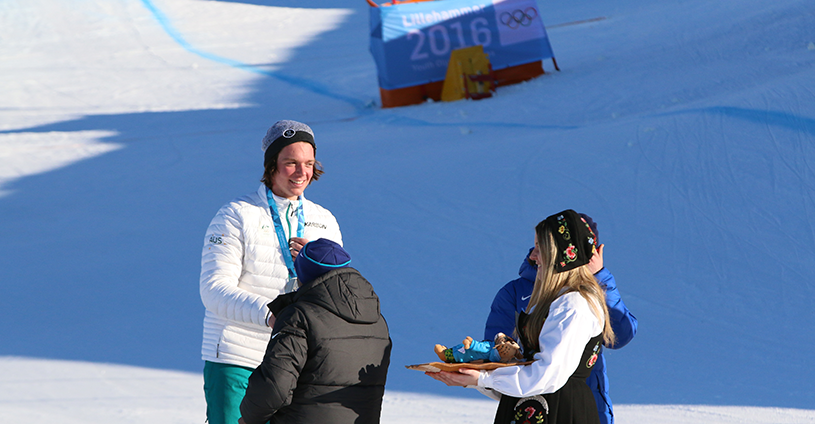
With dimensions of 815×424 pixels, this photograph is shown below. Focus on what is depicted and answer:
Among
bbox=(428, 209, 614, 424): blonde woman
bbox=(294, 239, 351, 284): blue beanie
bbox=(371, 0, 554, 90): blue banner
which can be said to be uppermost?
bbox=(371, 0, 554, 90): blue banner

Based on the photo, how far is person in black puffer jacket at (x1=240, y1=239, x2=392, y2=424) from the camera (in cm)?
197

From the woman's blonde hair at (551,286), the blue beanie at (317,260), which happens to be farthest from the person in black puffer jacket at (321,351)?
the woman's blonde hair at (551,286)

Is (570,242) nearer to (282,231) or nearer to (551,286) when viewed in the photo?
(551,286)

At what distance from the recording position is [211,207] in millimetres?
7176

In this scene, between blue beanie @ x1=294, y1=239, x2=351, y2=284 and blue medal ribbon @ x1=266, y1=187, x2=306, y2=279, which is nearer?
blue beanie @ x1=294, y1=239, x2=351, y2=284

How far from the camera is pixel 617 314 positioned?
93.9 inches

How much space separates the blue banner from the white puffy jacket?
9.11 meters

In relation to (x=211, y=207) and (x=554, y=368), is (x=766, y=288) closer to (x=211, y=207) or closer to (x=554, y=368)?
(x=554, y=368)

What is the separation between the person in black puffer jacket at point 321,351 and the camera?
197cm

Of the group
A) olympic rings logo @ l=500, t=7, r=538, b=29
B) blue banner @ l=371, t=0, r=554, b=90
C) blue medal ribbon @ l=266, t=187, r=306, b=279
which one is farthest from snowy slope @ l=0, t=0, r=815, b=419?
blue medal ribbon @ l=266, t=187, r=306, b=279

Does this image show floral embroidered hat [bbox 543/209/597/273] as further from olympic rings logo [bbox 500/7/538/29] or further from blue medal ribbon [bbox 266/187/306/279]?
olympic rings logo [bbox 500/7/538/29]

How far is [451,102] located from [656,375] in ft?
23.1

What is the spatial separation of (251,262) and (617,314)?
1131 millimetres

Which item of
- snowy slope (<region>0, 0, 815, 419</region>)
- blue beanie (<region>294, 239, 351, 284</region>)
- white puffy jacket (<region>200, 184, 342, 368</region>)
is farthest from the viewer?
snowy slope (<region>0, 0, 815, 419</region>)
